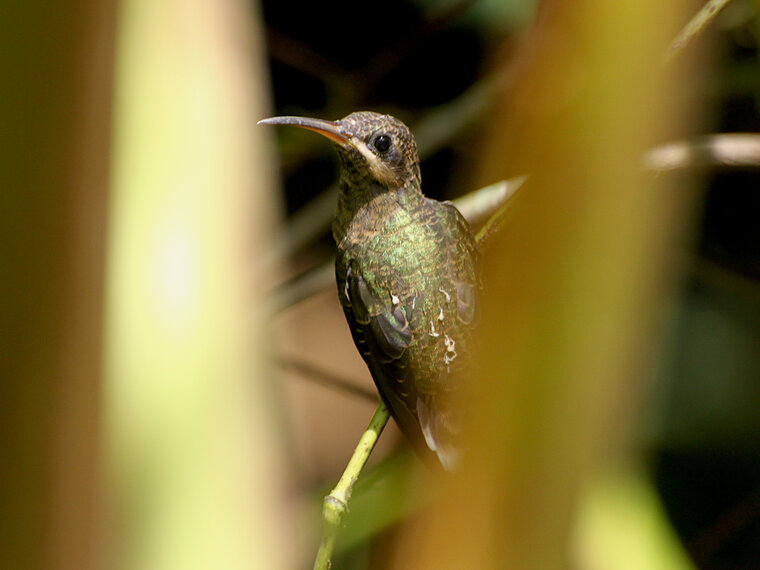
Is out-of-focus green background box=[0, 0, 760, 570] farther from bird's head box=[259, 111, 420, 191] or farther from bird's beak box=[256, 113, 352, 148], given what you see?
bird's head box=[259, 111, 420, 191]

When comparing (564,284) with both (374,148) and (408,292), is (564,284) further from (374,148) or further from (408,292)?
(374,148)

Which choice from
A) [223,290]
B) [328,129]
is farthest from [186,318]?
[328,129]

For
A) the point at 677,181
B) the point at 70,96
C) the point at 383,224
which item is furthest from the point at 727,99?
the point at 70,96

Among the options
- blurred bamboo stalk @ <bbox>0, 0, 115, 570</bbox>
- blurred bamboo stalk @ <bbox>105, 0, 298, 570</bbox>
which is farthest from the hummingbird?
blurred bamboo stalk @ <bbox>0, 0, 115, 570</bbox>

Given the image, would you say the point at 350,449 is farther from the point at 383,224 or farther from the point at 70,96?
the point at 70,96

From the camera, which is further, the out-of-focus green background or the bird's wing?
the bird's wing

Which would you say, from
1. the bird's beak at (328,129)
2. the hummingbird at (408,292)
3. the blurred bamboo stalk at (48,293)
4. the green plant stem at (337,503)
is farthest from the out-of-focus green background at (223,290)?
the hummingbird at (408,292)

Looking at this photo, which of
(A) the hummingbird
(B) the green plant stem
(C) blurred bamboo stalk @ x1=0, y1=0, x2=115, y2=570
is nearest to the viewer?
(C) blurred bamboo stalk @ x1=0, y1=0, x2=115, y2=570
